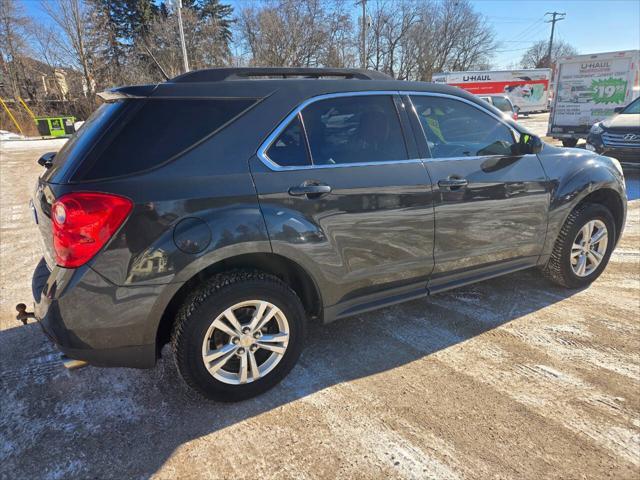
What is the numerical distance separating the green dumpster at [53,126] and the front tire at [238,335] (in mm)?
21073

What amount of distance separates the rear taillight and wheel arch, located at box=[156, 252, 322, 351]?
1.53ft

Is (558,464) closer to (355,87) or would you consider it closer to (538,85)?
(355,87)

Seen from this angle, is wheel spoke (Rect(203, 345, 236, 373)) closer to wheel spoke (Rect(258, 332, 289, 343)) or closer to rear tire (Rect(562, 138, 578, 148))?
wheel spoke (Rect(258, 332, 289, 343))

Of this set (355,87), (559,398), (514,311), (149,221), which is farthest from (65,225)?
(514,311)

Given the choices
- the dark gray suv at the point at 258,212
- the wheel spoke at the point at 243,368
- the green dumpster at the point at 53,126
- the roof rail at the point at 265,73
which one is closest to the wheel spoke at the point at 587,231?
the dark gray suv at the point at 258,212

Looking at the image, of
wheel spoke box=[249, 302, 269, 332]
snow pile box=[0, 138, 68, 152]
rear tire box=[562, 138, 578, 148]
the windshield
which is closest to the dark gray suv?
wheel spoke box=[249, 302, 269, 332]

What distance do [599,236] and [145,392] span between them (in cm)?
405

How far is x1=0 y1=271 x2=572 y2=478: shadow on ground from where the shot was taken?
7.09 ft

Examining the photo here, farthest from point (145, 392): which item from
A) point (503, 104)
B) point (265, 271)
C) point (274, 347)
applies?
point (503, 104)

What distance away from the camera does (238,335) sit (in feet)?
7.94

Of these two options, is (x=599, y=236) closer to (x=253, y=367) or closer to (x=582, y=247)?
(x=582, y=247)

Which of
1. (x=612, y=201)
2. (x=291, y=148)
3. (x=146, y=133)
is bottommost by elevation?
(x=612, y=201)

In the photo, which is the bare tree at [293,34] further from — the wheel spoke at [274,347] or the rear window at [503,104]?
the wheel spoke at [274,347]

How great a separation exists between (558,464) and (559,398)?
0.55 metres
